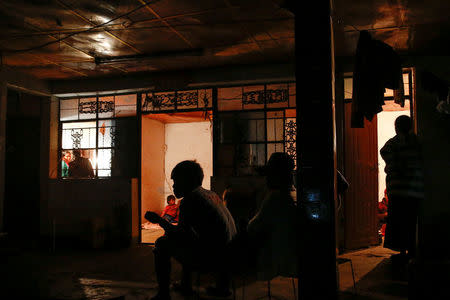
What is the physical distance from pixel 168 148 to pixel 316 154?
312 inches

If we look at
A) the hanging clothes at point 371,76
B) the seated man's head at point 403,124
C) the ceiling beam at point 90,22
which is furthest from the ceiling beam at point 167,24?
the seated man's head at point 403,124

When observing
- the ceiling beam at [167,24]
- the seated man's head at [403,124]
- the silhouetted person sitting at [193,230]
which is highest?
the ceiling beam at [167,24]

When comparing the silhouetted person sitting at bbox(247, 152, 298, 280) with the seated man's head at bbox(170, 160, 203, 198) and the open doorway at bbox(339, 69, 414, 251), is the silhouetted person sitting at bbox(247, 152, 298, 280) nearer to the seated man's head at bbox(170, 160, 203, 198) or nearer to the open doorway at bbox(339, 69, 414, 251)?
the seated man's head at bbox(170, 160, 203, 198)

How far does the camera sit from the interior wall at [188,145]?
10094 millimetres

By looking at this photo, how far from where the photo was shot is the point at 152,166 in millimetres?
9656

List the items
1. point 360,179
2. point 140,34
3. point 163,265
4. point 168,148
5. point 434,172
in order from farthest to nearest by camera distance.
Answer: point 168,148 < point 360,179 < point 434,172 < point 140,34 < point 163,265

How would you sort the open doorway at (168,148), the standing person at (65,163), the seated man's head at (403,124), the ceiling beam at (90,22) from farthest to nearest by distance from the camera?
the open doorway at (168,148) → the standing person at (65,163) → the seated man's head at (403,124) → the ceiling beam at (90,22)

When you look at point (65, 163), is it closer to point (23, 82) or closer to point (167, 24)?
point (23, 82)

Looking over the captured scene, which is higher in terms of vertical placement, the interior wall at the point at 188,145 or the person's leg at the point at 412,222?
the interior wall at the point at 188,145

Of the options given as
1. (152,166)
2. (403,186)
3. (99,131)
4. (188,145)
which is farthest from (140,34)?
(188,145)

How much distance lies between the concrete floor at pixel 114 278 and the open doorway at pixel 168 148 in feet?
11.5

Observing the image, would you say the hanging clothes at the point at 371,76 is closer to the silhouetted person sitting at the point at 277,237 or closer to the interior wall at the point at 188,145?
the silhouetted person sitting at the point at 277,237

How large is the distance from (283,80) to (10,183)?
697cm

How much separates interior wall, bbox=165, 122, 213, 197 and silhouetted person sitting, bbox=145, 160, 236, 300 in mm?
6488
